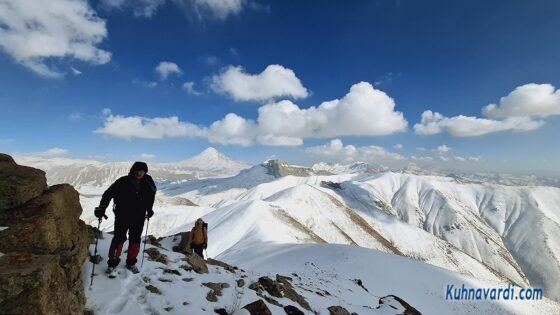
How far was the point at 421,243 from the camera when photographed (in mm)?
166000

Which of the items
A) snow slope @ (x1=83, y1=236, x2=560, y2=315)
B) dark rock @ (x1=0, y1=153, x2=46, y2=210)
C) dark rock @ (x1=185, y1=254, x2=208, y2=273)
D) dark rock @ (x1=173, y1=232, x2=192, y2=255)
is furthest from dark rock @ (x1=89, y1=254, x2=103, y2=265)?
dark rock @ (x1=173, y1=232, x2=192, y2=255)

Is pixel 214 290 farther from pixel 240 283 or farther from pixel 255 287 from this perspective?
pixel 255 287

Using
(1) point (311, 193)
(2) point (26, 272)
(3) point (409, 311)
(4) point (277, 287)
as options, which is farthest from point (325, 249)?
(1) point (311, 193)

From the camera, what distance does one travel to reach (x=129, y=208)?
1049 centimetres

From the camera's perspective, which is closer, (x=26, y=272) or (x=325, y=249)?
(x=26, y=272)

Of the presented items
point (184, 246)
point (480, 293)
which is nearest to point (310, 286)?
point (184, 246)

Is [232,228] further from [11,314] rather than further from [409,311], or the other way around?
[11,314]

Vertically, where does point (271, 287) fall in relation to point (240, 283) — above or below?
below

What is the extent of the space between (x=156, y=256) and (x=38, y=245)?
5.71 metres

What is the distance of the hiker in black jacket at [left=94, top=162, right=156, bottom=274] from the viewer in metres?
10.2

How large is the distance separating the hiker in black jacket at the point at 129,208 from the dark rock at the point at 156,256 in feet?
6.60

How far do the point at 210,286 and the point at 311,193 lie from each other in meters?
168

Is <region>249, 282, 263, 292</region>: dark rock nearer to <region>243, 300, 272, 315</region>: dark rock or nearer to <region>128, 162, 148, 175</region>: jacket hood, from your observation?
<region>243, 300, 272, 315</region>: dark rock

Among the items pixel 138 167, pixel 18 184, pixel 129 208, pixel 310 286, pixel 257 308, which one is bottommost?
pixel 310 286
